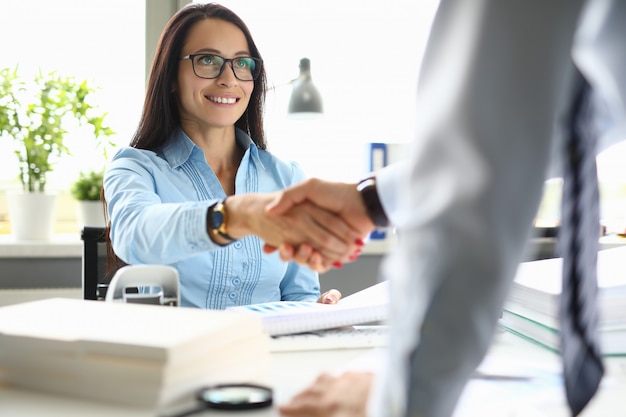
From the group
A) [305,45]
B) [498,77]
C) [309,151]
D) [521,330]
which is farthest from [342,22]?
[498,77]

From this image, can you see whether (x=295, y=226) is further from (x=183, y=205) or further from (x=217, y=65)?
(x=217, y=65)

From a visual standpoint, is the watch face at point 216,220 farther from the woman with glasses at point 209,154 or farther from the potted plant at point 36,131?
the potted plant at point 36,131

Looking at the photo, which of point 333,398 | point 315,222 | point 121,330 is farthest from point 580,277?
point 315,222

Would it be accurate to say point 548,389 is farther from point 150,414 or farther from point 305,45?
point 305,45

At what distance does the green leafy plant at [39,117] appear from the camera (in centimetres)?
280

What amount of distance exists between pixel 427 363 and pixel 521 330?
2.52ft

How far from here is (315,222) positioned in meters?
1.17

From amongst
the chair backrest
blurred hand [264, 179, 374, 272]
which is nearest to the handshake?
blurred hand [264, 179, 374, 272]

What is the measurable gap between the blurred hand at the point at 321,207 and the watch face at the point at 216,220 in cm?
15

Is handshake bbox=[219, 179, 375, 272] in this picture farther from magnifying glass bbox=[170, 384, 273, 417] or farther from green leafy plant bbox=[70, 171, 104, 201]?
green leafy plant bbox=[70, 171, 104, 201]

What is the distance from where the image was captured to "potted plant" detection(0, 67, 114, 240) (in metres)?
2.80

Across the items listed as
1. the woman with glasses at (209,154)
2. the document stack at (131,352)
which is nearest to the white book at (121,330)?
the document stack at (131,352)

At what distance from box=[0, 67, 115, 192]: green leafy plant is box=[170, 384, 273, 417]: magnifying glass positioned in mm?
2256

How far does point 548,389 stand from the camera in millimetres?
875
